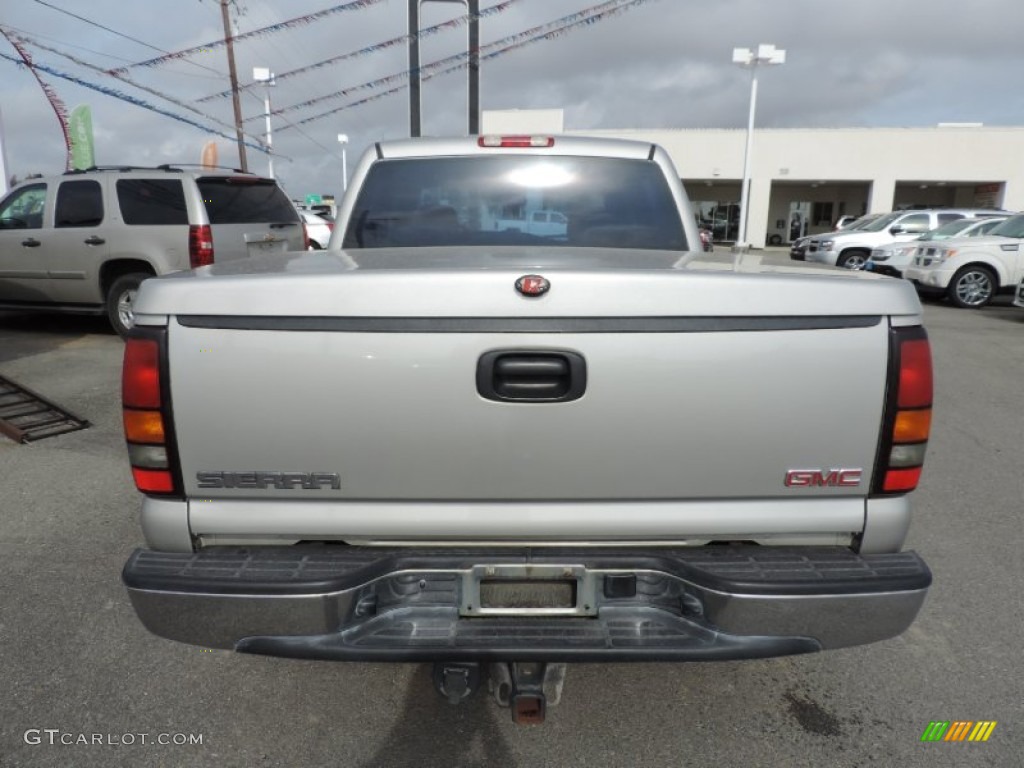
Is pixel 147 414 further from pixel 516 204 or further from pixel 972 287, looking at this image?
pixel 972 287

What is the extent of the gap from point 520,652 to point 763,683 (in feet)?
4.15

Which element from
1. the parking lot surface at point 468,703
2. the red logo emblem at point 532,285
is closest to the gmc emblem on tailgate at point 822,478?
the red logo emblem at point 532,285

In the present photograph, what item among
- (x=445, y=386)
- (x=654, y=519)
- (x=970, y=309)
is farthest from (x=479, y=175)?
(x=970, y=309)

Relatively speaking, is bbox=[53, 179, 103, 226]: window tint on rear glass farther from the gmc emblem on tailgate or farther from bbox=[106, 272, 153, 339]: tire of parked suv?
the gmc emblem on tailgate

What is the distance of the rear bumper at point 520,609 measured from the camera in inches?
71.6

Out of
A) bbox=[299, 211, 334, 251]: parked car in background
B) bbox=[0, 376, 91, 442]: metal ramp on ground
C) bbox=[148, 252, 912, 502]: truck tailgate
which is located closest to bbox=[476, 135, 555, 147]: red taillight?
bbox=[148, 252, 912, 502]: truck tailgate

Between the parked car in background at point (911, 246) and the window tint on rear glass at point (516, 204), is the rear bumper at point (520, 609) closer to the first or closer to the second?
the window tint on rear glass at point (516, 204)

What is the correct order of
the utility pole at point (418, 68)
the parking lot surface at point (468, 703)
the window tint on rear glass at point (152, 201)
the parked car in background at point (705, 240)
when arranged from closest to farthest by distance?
the parking lot surface at point (468, 703) < the parked car in background at point (705, 240) < the window tint on rear glass at point (152, 201) < the utility pole at point (418, 68)

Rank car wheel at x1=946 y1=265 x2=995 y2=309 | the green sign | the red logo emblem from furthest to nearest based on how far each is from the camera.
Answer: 1. the green sign
2. car wheel at x1=946 y1=265 x2=995 y2=309
3. the red logo emblem

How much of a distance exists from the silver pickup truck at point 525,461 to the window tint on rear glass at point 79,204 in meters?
8.13

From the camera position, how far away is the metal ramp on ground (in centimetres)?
538

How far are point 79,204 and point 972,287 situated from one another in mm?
Answer: 14467

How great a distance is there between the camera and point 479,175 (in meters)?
3.33

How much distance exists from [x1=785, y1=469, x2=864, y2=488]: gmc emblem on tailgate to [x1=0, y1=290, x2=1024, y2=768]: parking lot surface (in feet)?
3.18
